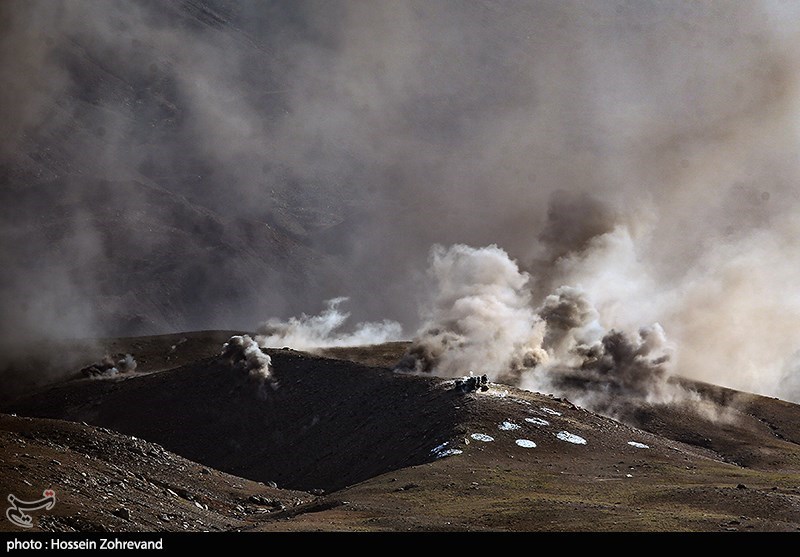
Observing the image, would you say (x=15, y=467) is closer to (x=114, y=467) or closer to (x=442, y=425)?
(x=114, y=467)

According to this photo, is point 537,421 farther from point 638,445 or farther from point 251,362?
point 251,362

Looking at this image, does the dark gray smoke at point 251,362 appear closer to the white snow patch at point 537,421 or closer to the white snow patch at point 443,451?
the white snow patch at point 537,421

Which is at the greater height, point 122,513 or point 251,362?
point 251,362

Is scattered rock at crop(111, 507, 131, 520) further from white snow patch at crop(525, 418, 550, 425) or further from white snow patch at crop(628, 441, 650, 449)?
white snow patch at crop(628, 441, 650, 449)

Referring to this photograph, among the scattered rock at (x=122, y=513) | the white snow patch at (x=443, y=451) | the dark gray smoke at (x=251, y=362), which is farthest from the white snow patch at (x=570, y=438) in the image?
the scattered rock at (x=122, y=513)

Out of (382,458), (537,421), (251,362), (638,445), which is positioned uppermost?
Result: (251,362)

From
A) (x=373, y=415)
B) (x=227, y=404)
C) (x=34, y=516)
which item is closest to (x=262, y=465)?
(x=373, y=415)

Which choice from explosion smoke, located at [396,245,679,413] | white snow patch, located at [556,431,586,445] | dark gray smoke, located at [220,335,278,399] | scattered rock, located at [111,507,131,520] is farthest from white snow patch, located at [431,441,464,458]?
dark gray smoke, located at [220,335,278,399]

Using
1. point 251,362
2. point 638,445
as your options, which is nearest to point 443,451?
point 638,445
